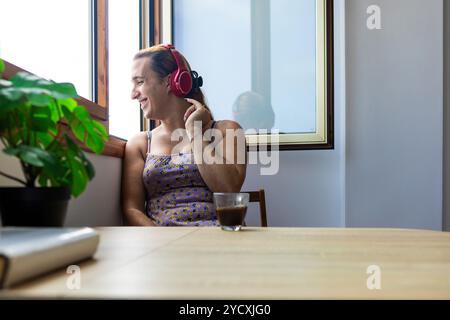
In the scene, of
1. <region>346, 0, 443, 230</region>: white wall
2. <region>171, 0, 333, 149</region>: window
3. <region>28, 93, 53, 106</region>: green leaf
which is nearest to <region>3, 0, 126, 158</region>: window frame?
<region>171, 0, 333, 149</region>: window

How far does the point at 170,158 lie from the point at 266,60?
3.38 ft

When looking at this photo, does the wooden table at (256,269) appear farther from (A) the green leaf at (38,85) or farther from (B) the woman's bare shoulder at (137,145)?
(B) the woman's bare shoulder at (137,145)

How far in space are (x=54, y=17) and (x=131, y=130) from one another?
2.96 feet

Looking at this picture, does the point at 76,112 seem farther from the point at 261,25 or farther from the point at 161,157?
the point at 261,25

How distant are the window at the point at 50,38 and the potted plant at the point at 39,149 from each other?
1.55ft

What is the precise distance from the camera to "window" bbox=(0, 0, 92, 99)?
1.22 m

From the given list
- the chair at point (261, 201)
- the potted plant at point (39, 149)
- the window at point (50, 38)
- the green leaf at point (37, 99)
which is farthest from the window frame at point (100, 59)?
the green leaf at point (37, 99)

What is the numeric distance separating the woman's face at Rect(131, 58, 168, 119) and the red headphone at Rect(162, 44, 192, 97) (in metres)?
0.04

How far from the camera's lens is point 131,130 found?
91.6 inches

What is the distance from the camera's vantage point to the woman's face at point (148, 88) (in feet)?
5.92

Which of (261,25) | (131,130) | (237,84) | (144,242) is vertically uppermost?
(261,25)

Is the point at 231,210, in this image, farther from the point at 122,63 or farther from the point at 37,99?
the point at 122,63

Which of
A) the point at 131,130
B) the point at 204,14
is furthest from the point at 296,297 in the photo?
the point at 204,14
